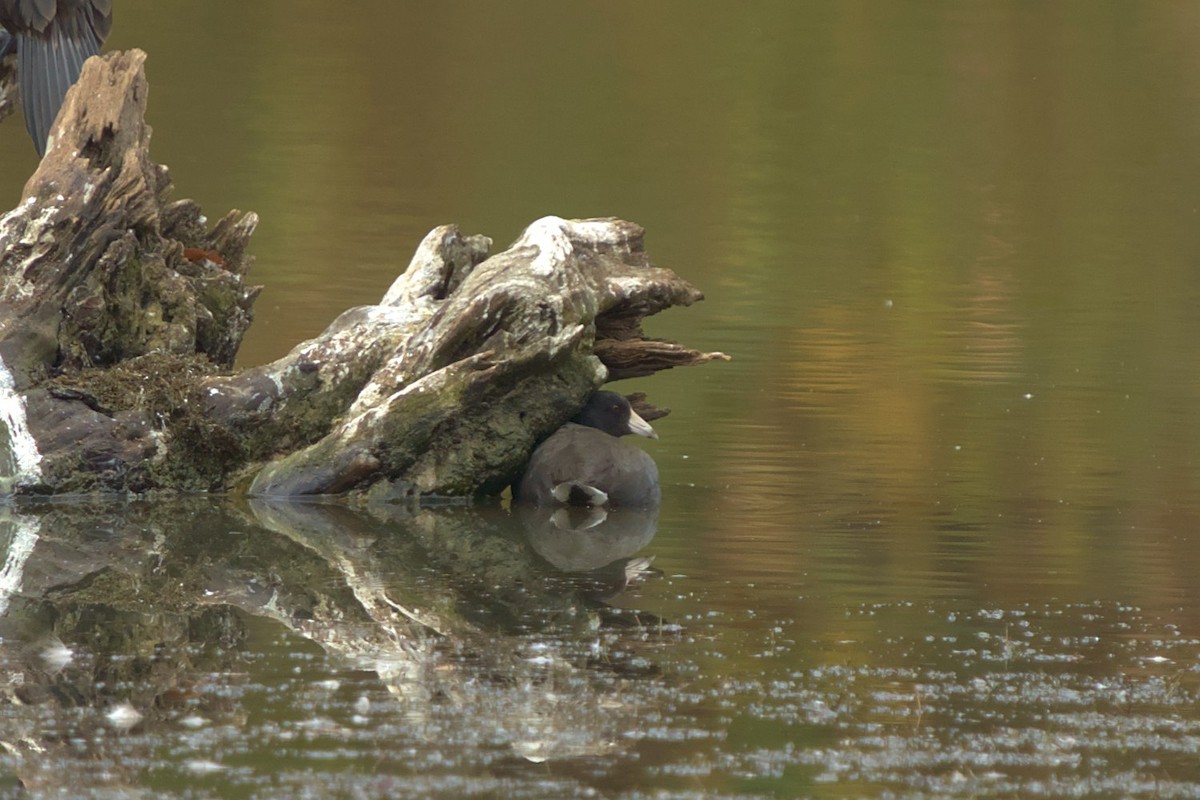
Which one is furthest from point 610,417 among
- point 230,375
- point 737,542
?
point 230,375

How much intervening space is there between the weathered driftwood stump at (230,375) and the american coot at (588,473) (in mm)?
111

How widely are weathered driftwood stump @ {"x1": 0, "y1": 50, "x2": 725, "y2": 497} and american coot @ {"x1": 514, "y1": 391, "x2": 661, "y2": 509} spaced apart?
0.36ft

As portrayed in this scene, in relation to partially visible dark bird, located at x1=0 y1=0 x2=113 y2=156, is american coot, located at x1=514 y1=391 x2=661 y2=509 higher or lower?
lower

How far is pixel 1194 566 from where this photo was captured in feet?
26.0

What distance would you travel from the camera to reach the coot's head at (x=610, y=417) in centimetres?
953

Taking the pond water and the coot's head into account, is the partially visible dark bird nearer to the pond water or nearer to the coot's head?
the pond water

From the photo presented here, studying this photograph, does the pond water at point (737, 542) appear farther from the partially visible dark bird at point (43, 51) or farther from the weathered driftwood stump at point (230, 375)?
the partially visible dark bird at point (43, 51)

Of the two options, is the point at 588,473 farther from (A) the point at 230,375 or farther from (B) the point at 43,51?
(B) the point at 43,51

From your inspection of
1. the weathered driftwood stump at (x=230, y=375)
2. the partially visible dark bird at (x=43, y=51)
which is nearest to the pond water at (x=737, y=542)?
the weathered driftwood stump at (x=230, y=375)

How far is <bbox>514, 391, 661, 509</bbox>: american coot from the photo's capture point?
9141mm

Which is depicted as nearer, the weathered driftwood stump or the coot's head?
the weathered driftwood stump

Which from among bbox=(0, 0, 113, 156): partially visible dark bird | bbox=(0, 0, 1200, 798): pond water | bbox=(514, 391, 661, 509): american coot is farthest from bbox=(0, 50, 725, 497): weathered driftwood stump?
bbox=(0, 0, 113, 156): partially visible dark bird

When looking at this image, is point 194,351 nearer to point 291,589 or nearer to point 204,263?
point 204,263

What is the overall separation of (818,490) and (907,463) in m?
0.86
